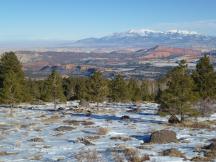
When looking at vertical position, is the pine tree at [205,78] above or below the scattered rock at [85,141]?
above

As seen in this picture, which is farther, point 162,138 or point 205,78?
point 205,78

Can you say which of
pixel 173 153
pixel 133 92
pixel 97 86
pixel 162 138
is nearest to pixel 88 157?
pixel 173 153

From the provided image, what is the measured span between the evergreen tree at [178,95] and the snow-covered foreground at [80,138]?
2.07 metres

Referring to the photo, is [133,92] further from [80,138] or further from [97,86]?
[80,138]

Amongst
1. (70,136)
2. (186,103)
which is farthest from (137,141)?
(186,103)

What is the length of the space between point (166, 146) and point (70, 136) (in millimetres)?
9507

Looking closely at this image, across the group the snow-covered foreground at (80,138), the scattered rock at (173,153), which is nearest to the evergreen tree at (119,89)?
the snow-covered foreground at (80,138)

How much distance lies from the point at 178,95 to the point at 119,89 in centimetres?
4260

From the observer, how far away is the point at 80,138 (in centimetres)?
3694

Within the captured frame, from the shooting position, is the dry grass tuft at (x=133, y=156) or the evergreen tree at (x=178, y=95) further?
the evergreen tree at (x=178, y=95)

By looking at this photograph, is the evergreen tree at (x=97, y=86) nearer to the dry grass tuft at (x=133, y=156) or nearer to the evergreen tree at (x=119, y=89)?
the evergreen tree at (x=119, y=89)

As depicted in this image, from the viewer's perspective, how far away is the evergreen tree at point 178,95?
48.3 m

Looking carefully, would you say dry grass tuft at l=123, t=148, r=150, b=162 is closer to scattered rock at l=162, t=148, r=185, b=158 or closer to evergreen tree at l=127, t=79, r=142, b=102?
scattered rock at l=162, t=148, r=185, b=158

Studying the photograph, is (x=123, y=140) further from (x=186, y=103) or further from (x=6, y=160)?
(x=186, y=103)
